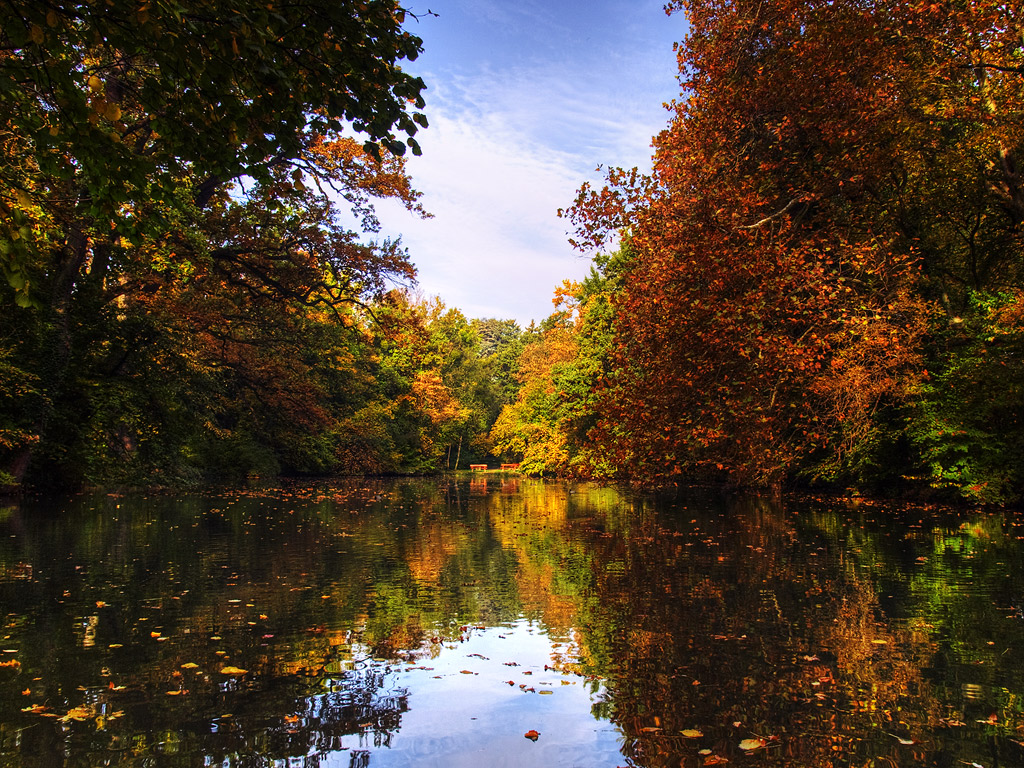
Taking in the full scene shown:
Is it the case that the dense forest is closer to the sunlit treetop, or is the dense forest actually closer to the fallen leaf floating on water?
the sunlit treetop

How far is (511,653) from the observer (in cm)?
488

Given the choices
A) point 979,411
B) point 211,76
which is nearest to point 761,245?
point 979,411

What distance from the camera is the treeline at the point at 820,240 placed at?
13.2 metres

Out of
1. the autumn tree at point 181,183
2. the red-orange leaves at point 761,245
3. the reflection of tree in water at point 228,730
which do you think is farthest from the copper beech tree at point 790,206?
the reflection of tree in water at point 228,730

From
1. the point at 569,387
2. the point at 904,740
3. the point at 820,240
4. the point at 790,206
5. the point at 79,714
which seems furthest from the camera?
the point at 569,387

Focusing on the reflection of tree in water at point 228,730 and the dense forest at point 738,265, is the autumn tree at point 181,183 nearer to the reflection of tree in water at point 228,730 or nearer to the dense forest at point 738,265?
the dense forest at point 738,265

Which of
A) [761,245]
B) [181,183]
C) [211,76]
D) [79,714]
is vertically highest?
[181,183]

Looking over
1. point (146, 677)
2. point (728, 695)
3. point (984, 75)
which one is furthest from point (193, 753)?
point (984, 75)

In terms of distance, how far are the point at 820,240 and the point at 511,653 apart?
12059mm

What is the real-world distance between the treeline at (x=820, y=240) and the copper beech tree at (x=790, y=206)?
5 cm

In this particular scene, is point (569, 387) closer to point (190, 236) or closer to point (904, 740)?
point (190, 236)

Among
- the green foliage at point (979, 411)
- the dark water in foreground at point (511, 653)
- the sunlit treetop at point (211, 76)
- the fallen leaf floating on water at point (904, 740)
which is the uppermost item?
the sunlit treetop at point (211, 76)

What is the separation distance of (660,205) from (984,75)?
6.92 m

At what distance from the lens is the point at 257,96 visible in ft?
17.5
